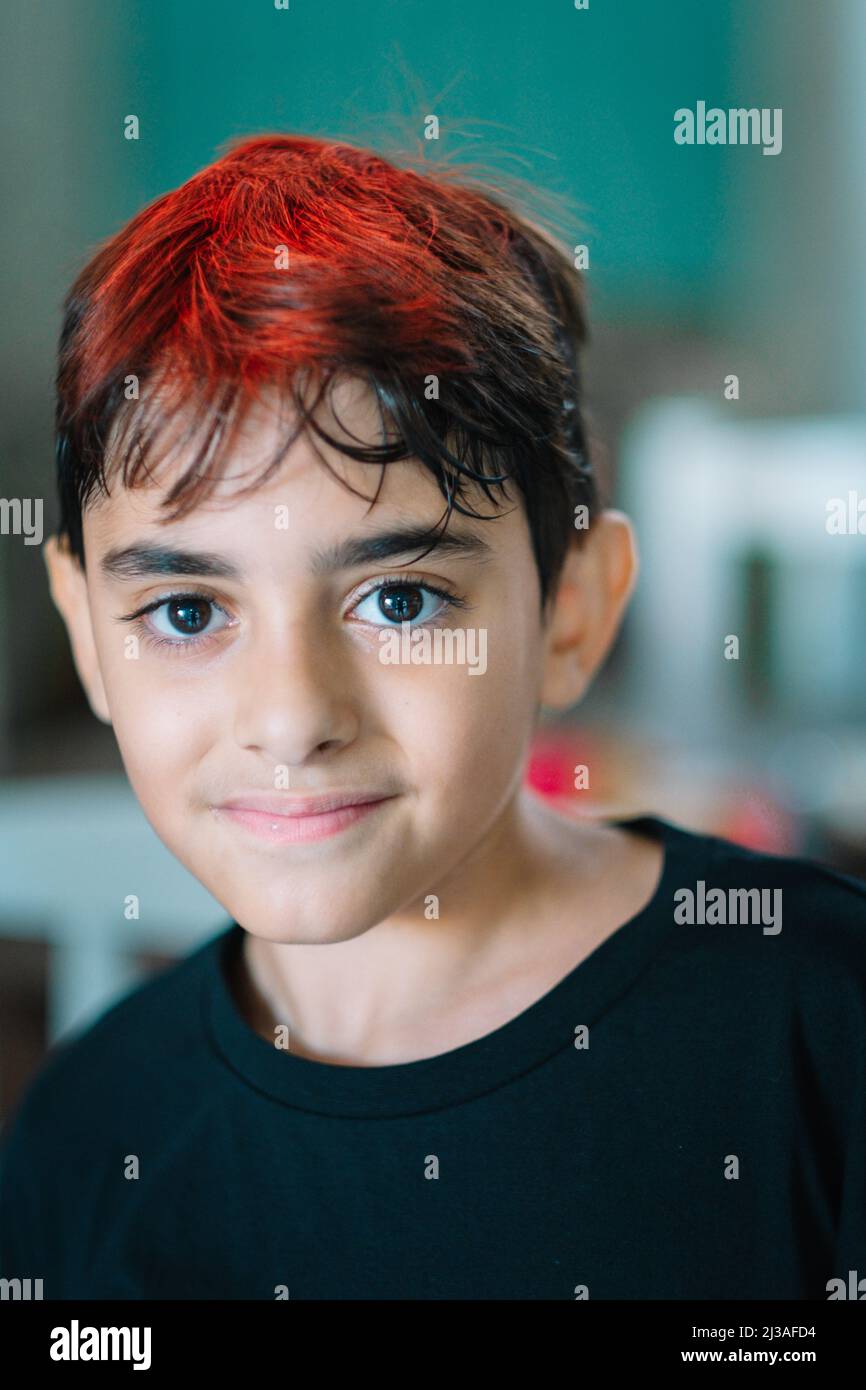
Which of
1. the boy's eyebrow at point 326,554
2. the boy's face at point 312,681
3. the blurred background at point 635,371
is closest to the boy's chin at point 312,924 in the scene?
the boy's face at point 312,681

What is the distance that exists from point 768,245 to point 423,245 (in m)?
1.88

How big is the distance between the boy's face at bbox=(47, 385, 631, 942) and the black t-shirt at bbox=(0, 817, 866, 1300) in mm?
81

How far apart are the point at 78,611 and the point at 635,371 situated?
1678mm

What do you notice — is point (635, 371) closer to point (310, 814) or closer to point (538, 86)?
point (538, 86)

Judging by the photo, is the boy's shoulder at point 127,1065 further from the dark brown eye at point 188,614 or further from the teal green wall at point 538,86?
the teal green wall at point 538,86

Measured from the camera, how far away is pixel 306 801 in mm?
428

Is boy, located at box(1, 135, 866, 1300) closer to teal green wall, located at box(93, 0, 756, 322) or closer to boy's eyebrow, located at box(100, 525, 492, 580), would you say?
boy's eyebrow, located at box(100, 525, 492, 580)

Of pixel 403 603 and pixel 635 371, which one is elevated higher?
pixel 635 371

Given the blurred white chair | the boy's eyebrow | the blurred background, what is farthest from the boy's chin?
the blurred white chair

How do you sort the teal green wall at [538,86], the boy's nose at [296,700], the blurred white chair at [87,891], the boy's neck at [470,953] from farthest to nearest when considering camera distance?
the blurred white chair at [87,891], the teal green wall at [538,86], the boy's neck at [470,953], the boy's nose at [296,700]

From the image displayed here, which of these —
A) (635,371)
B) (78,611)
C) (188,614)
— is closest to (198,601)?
(188,614)

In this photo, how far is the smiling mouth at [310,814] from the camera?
429 millimetres

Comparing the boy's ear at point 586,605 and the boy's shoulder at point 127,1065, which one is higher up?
the boy's ear at point 586,605

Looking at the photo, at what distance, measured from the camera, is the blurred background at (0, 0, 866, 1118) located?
1.50m
